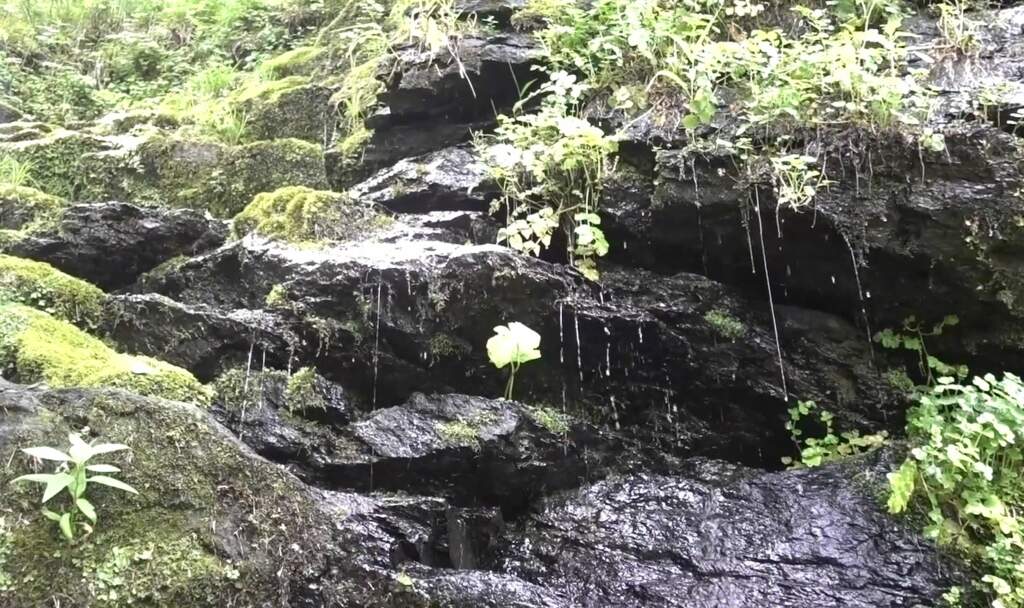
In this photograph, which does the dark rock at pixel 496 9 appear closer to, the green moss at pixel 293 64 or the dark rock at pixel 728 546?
the green moss at pixel 293 64

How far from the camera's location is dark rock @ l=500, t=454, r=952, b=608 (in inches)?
154

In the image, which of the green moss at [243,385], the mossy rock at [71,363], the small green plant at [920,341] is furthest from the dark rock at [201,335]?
the small green plant at [920,341]

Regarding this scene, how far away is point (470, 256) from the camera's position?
16.1 feet

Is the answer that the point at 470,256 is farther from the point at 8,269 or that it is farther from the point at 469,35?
the point at 8,269

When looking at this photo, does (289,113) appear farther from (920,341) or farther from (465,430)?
(920,341)

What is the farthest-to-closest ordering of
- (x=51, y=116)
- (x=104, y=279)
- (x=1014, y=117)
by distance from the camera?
(x=51, y=116)
(x=104, y=279)
(x=1014, y=117)

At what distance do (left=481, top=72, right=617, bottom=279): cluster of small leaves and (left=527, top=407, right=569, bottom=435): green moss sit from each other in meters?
1.07

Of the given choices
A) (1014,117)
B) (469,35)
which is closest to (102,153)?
(469,35)

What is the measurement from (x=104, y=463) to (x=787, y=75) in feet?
16.9

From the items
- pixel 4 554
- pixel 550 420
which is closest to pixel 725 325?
pixel 550 420

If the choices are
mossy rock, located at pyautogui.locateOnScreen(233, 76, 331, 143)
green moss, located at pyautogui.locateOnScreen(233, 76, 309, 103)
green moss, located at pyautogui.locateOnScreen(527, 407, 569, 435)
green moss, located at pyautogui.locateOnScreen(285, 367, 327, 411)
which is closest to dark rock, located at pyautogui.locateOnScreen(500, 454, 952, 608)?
green moss, located at pyautogui.locateOnScreen(527, 407, 569, 435)

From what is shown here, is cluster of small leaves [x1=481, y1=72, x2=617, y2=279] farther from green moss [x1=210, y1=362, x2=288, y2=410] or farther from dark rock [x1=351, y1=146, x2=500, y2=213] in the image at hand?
green moss [x1=210, y1=362, x2=288, y2=410]

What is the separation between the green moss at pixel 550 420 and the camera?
4.82m

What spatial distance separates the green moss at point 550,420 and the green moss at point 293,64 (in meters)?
5.69
